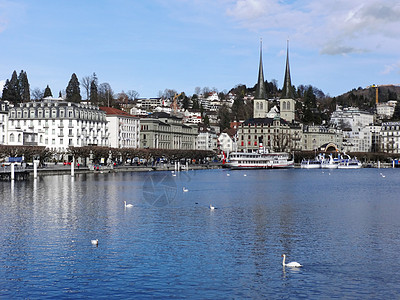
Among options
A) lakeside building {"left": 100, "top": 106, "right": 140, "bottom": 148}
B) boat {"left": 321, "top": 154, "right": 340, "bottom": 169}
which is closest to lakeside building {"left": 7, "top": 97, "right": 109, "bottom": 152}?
lakeside building {"left": 100, "top": 106, "right": 140, "bottom": 148}

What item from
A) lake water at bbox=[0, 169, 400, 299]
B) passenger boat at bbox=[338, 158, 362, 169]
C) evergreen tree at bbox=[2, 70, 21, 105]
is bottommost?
lake water at bbox=[0, 169, 400, 299]

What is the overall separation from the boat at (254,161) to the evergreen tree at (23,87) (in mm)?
58286

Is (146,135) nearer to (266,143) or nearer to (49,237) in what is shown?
(266,143)

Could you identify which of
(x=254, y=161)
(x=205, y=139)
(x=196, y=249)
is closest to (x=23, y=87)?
(x=205, y=139)

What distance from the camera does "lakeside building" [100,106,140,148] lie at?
135m

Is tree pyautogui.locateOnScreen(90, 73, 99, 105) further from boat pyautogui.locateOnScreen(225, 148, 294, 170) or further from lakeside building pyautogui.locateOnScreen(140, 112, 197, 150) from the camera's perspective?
boat pyautogui.locateOnScreen(225, 148, 294, 170)

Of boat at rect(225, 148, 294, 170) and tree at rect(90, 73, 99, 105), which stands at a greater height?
tree at rect(90, 73, 99, 105)

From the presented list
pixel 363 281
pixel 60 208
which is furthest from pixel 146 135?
pixel 363 281

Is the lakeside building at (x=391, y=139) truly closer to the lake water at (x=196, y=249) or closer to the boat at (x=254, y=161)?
the boat at (x=254, y=161)

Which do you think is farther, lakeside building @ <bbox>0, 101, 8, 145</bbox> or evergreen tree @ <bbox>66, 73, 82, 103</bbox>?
evergreen tree @ <bbox>66, 73, 82, 103</bbox>

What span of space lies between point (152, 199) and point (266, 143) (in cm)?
13066

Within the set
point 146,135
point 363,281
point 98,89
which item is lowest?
point 363,281

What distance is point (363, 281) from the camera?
22.7 m

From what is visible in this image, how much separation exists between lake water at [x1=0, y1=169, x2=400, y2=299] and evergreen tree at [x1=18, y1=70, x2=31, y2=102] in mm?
115506
